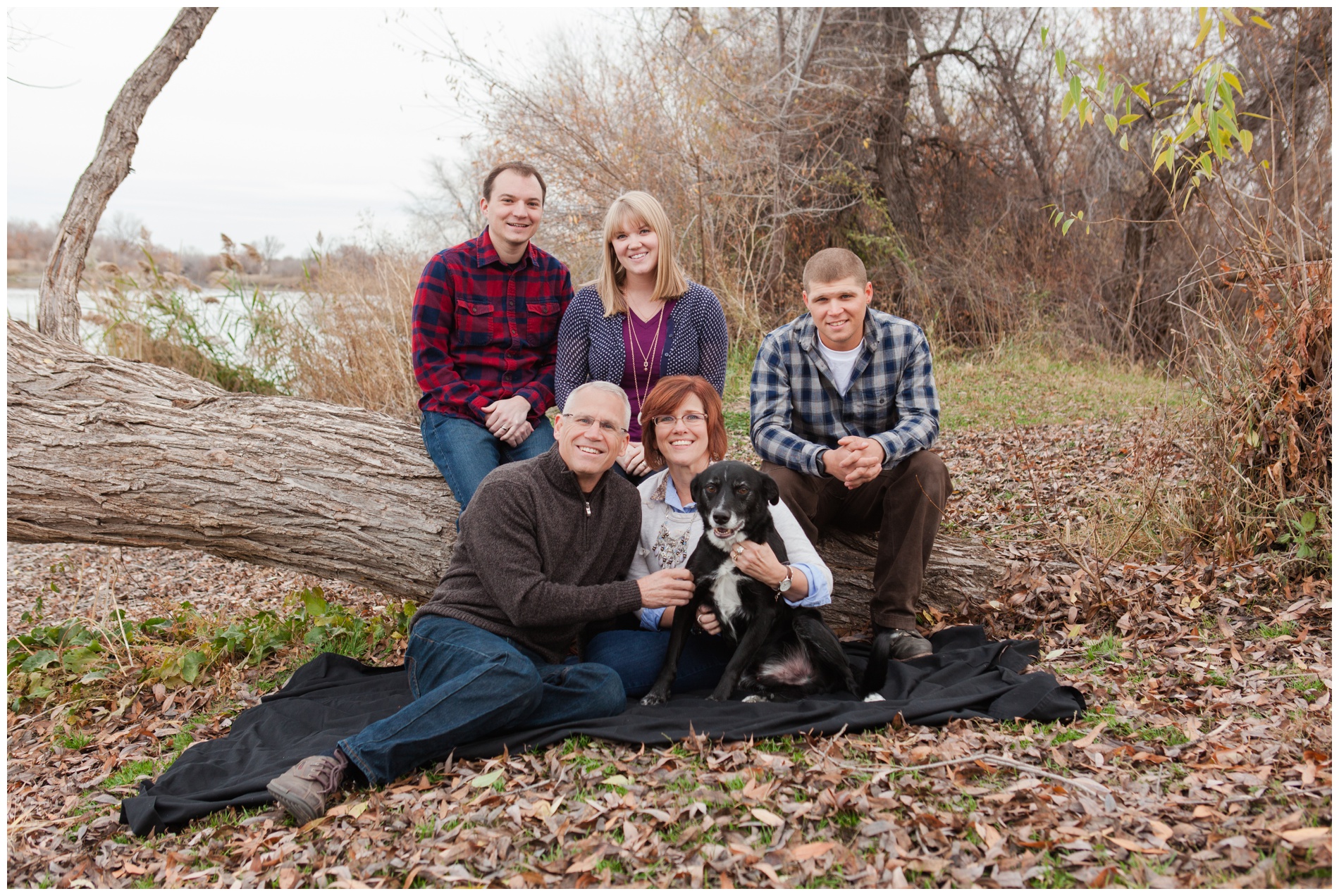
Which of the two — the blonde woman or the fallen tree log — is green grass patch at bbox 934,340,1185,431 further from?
the blonde woman

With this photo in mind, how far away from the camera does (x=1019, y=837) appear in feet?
7.36

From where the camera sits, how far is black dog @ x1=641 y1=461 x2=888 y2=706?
327 centimetres

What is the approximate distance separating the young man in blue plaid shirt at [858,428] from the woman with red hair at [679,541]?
0.34m

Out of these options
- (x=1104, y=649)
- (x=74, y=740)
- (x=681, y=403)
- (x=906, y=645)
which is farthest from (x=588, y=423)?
(x=74, y=740)

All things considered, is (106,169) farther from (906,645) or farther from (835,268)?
(906,645)

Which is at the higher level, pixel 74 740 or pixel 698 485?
pixel 698 485

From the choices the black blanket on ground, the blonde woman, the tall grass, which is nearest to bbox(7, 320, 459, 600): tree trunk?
the black blanket on ground

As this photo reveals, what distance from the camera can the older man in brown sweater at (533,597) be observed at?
2932 millimetres

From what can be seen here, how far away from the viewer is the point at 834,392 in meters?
4.00

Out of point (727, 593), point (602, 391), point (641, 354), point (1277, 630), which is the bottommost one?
point (1277, 630)

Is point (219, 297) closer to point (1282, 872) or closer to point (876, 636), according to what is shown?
point (876, 636)

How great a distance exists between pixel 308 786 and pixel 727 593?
5.13ft

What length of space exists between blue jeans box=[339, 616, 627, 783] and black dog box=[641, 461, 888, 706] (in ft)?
0.97

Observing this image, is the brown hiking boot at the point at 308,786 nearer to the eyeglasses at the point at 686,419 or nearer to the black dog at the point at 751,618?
the black dog at the point at 751,618
